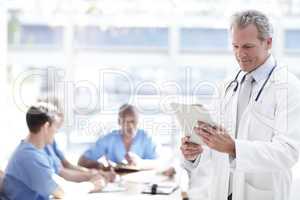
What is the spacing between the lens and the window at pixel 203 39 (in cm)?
434

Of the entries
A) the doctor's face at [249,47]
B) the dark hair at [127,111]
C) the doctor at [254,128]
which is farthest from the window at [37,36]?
the doctor's face at [249,47]

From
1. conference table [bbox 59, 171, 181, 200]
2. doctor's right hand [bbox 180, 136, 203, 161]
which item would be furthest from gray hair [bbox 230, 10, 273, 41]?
conference table [bbox 59, 171, 181, 200]

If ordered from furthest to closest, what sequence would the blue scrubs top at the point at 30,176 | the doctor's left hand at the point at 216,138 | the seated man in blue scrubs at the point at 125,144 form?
the seated man in blue scrubs at the point at 125,144, the blue scrubs top at the point at 30,176, the doctor's left hand at the point at 216,138

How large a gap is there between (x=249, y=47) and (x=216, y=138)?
42cm

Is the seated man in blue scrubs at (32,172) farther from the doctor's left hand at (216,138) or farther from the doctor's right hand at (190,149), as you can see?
the doctor's left hand at (216,138)

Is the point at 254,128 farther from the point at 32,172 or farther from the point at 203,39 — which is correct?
the point at 203,39

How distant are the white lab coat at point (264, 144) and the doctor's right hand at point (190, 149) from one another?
0.05 m

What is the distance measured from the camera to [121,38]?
4418mm

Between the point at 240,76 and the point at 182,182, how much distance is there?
3.77 feet

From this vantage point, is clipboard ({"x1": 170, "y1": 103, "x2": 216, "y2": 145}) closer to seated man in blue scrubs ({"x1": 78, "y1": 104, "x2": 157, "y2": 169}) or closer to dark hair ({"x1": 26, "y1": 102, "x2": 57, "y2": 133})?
dark hair ({"x1": 26, "y1": 102, "x2": 57, "y2": 133})

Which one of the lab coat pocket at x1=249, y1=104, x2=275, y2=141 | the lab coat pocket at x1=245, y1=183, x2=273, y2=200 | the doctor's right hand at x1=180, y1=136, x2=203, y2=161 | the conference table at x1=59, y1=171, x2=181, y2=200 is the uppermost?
the lab coat pocket at x1=249, y1=104, x2=275, y2=141

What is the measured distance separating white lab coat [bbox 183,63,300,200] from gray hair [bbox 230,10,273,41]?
0.54 feet

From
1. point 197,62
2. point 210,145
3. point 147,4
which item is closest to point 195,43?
point 197,62

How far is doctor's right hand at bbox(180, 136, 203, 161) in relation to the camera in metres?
2.14
